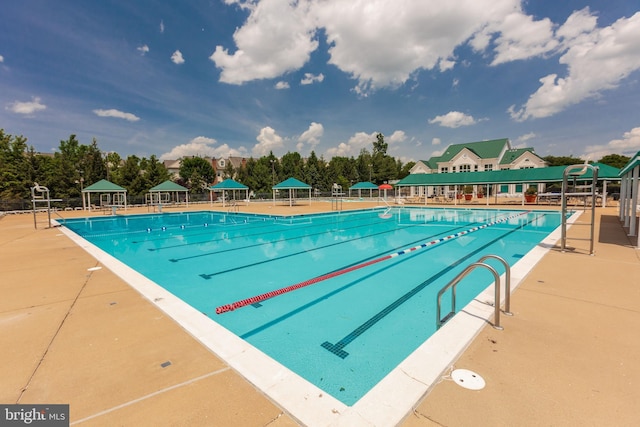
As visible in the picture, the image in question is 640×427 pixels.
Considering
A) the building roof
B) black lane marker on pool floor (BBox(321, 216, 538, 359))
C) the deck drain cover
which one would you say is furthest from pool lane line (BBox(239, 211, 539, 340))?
the building roof

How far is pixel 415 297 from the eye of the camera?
543cm

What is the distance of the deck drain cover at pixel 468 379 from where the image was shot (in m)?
2.28

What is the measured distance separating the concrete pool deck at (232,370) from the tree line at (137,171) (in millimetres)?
30926

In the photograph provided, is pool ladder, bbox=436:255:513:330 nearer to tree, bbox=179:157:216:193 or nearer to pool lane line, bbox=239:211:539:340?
pool lane line, bbox=239:211:539:340

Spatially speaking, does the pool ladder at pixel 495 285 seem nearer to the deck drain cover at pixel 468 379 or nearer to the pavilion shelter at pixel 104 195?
the deck drain cover at pixel 468 379

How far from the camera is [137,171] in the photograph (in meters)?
33.2

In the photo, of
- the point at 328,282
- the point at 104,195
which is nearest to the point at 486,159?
the point at 328,282

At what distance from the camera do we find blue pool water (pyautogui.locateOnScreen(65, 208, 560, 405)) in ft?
11.9

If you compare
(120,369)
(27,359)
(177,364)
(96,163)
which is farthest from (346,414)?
(96,163)

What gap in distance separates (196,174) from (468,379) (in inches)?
1843

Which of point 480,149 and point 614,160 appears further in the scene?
point 614,160

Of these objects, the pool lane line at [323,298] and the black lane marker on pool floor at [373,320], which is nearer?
the black lane marker on pool floor at [373,320]

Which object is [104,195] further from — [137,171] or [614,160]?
[614,160]

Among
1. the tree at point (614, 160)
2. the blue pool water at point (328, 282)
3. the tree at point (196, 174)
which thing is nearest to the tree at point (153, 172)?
the tree at point (196, 174)
